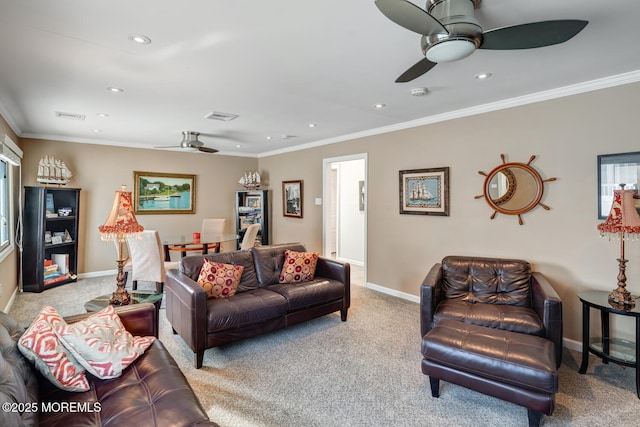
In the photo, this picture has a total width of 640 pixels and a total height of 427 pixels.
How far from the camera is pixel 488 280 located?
3084mm

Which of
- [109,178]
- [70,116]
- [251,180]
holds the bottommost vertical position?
[109,178]

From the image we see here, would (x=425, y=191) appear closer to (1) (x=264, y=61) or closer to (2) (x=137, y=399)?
(1) (x=264, y=61)

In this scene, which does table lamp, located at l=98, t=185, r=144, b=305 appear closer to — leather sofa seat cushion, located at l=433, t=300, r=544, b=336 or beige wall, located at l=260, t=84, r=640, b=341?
leather sofa seat cushion, located at l=433, t=300, r=544, b=336

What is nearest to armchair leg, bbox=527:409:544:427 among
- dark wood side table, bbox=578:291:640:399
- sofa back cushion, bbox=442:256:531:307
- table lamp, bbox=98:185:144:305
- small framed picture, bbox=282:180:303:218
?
dark wood side table, bbox=578:291:640:399

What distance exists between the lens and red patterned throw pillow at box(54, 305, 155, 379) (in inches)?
63.6

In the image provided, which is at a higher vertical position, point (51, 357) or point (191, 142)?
point (191, 142)

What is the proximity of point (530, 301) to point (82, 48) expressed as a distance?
4173 mm

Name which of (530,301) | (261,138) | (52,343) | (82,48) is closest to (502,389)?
(530,301)

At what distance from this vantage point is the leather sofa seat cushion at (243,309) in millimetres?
2666

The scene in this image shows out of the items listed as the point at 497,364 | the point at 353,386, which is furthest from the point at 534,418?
the point at 353,386

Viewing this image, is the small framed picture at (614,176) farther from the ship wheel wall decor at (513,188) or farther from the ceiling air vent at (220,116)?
the ceiling air vent at (220,116)

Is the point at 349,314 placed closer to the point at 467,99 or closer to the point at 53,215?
the point at 467,99

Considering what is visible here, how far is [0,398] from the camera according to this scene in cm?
108

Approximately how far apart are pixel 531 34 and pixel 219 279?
2.96m
